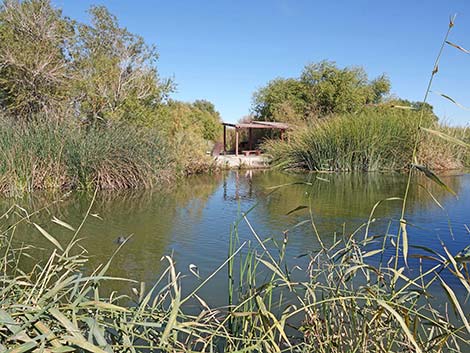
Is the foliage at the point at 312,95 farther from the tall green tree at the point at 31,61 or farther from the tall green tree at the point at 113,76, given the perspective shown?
the tall green tree at the point at 31,61

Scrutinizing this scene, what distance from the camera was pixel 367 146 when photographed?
12828 millimetres

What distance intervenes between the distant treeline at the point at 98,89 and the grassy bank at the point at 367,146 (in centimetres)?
330

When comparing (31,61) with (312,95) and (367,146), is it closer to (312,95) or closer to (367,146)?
(367,146)

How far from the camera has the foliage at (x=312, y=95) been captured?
22.3 m

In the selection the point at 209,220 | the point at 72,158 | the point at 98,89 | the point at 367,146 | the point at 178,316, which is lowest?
the point at 209,220

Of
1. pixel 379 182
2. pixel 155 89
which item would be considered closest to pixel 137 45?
pixel 155 89

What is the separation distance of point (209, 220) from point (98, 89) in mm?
7883

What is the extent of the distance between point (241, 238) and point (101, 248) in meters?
1.36

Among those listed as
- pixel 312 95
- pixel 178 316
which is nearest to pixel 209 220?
pixel 178 316

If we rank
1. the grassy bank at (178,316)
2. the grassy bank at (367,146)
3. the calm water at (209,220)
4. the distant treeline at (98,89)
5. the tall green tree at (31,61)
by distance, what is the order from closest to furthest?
the grassy bank at (178,316) < the calm water at (209,220) < the distant treeline at (98,89) < the tall green tree at (31,61) < the grassy bank at (367,146)

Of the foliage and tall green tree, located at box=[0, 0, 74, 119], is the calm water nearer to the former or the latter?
tall green tree, located at box=[0, 0, 74, 119]

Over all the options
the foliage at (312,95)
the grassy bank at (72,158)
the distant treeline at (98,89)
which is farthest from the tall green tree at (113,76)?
the foliage at (312,95)

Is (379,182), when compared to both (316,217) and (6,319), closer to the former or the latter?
(316,217)

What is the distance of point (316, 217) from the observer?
19.0 ft
